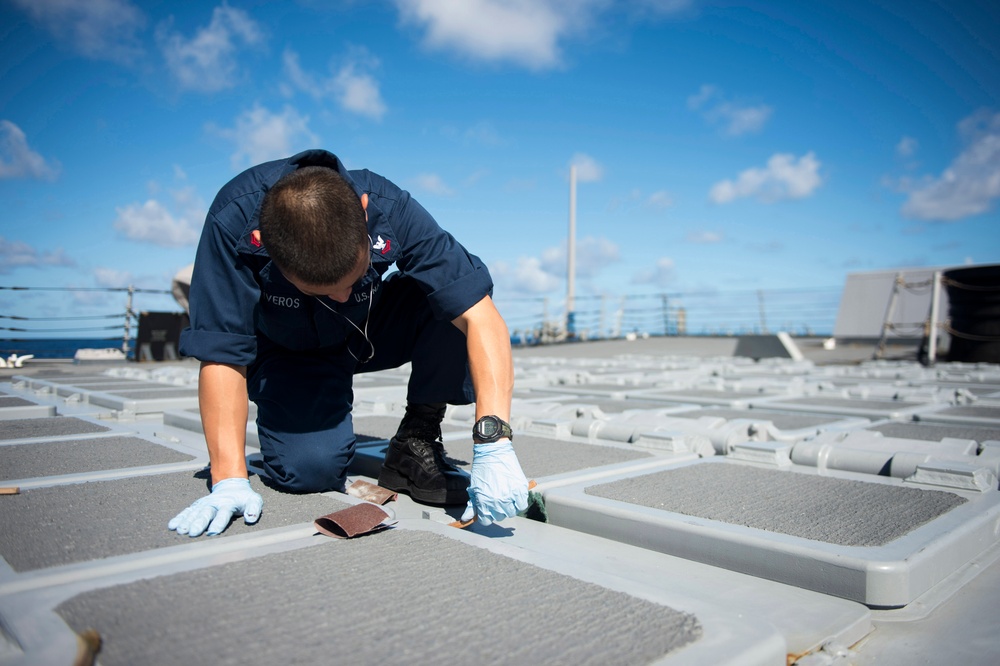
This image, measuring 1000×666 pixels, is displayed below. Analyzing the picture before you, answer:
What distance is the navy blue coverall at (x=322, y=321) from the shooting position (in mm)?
1641

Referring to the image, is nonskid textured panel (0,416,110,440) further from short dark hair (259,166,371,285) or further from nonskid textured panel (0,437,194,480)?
short dark hair (259,166,371,285)

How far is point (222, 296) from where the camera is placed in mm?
1632

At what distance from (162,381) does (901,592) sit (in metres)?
5.30

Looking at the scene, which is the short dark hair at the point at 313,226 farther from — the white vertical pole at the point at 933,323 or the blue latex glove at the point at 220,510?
the white vertical pole at the point at 933,323

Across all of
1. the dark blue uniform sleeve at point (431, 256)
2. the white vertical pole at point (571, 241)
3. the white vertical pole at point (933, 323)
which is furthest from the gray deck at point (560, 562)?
the white vertical pole at point (571, 241)

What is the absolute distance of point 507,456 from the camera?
1531 millimetres

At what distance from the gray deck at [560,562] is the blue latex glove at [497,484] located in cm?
7

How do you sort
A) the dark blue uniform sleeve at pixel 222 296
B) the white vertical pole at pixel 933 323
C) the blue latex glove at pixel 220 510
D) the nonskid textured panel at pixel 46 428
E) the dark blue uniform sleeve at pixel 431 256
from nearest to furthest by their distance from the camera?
the blue latex glove at pixel 220 510
the dark blue uniform sleeve at pixel 222 296
the dark blue uniform sleeve at pixel 431 256
the nonskid textured panel at pixel 46 428
the white vertical pole at pixel 933 323

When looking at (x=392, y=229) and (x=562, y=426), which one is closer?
(x=392, y=229)

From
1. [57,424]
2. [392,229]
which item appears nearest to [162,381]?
[57,424]

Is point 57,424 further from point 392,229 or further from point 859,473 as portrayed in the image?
point 859,473

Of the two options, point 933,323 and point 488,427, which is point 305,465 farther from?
point 933,323

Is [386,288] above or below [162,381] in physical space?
above

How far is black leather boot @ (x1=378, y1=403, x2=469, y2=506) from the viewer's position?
70.3 inches
